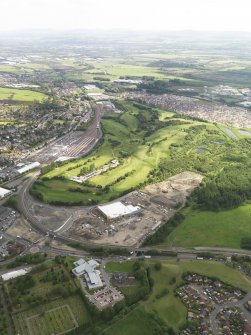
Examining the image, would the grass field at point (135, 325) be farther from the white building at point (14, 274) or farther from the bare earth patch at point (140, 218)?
the bare earth patch at point (140, 218)

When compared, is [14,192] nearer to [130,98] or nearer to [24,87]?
[130,98]

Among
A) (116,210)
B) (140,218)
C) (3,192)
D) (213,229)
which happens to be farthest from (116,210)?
(3,192)

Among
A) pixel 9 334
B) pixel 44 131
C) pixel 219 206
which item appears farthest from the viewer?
pixel 44 131

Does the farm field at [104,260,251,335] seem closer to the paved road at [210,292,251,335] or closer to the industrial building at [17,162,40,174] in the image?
the paved road at [210,292,251,335]

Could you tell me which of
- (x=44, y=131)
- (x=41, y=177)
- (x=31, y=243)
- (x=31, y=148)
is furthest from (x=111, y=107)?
(x=31, y=243)

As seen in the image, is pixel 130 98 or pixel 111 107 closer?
pixel 111 107

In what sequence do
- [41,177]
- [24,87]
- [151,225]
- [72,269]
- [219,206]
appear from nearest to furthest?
1. [72,269]
2. [151,225]
3. [219,206]
4. [41,177]
5. [24,87]
